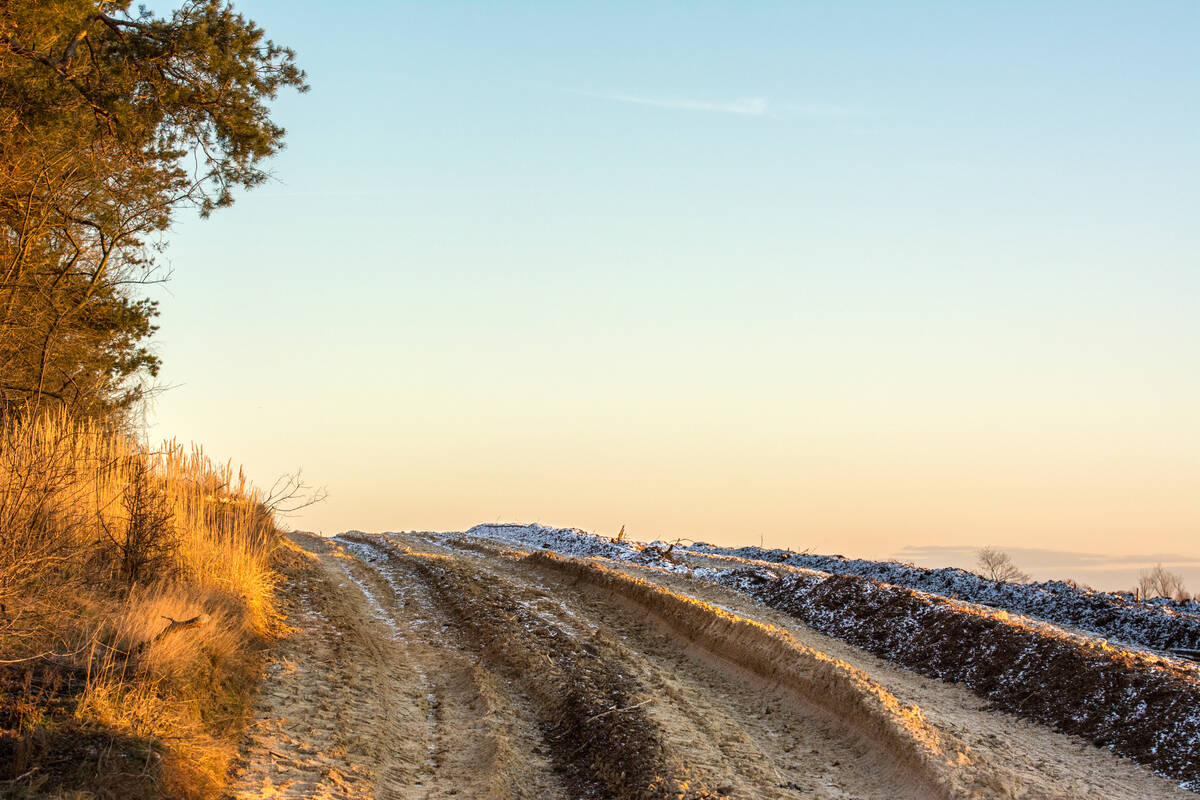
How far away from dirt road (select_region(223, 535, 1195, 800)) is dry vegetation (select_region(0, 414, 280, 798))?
0.59 meters

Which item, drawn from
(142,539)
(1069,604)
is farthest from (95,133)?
(1069,604)

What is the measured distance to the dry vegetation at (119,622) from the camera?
20.5 feet

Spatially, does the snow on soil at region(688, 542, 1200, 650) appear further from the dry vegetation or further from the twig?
the dry vegetation

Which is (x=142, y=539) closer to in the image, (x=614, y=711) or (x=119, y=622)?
(x=119, y=622)

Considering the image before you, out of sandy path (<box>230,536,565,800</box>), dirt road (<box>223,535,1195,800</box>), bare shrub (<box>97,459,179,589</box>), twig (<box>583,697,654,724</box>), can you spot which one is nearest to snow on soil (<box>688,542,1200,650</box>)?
dirt road (<box>223,535,1195,800</box>)

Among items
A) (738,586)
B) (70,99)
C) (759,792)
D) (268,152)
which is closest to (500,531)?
(738,586)

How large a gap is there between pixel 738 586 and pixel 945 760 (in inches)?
345

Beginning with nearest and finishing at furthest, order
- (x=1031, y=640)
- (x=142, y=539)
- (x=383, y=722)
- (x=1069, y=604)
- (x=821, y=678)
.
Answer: (x=383, y=722)
(x=821, y=678)
(x=142, y=539)
(x=1031, y=640)
(x=1069, y=604)

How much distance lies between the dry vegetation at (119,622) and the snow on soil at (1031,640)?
812 centimetres

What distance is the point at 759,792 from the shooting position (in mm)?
7113

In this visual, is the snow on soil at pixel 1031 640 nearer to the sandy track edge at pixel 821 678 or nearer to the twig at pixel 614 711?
the sandy track edge at pixel 821 678

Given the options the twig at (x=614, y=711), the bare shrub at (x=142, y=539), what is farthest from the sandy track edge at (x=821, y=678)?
the bare shrub at (x=142, y=539)

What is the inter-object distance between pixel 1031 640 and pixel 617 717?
566 cm

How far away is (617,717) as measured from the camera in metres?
8.54
